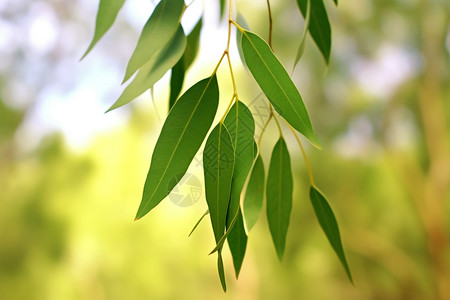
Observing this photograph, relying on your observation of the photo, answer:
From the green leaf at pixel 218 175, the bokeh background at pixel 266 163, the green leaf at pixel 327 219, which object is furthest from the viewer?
the bokeh background at pixel 266 163

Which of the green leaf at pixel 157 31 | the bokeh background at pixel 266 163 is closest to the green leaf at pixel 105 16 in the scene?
the green leaf at pixel 157 31

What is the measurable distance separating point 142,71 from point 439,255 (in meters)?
2.69

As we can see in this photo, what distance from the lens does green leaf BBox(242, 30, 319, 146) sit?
0.33m

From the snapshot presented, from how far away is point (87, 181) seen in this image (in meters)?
2.67

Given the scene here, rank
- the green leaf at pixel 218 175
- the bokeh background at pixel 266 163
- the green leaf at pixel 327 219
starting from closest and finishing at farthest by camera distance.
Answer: the green leaf at pixel 218 175
the green leaf at pixel 327 219
the bokeh background at pixel 266 163

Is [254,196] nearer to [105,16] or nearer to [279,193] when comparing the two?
[279,193]

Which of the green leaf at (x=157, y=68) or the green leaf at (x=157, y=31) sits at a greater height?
the green leaf at (x=157, y=31)

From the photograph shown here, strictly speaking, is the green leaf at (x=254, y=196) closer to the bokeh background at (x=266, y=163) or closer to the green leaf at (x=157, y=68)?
the green leaf at (x=157, y=68)

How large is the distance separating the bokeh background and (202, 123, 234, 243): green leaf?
2.29 metres

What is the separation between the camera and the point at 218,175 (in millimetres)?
323

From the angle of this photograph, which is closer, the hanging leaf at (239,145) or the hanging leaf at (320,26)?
the hanging leaf at (239,145)

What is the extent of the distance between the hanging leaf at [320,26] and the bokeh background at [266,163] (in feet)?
7.05

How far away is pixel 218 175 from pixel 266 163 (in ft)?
8.20

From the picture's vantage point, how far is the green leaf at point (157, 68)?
333 millimetres
